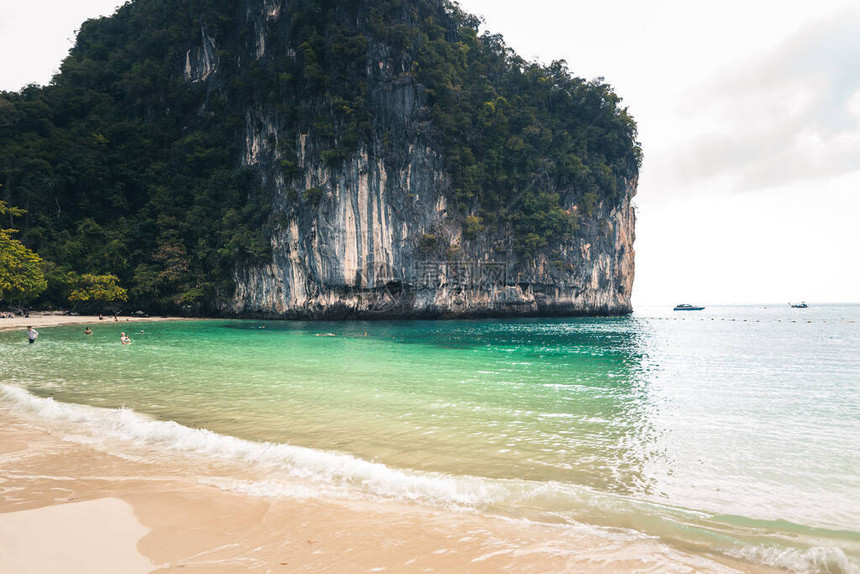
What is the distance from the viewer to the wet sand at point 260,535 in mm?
2971

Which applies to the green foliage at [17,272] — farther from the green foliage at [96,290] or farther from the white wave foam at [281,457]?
the white wave foam at [281,457]

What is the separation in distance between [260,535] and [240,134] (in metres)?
47.4

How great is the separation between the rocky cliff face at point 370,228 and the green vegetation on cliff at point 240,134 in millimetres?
785

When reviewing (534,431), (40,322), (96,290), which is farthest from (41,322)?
(534,431)

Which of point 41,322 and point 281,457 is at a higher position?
point 41,322

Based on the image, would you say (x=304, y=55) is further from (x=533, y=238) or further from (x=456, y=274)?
(x=533, y=238)

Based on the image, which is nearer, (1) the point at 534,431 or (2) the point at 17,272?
(1) the point at 534,431

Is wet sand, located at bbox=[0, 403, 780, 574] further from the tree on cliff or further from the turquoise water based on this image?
the tree on cliff

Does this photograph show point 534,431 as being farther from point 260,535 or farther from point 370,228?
point 370,228

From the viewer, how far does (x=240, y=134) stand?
42906 millimetres

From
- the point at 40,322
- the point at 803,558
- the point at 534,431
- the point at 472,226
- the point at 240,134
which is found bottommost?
the point at 534,431

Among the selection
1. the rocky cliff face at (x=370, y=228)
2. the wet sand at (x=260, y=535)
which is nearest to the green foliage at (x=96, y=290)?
the rocky cliff face at (x=370, y=228)

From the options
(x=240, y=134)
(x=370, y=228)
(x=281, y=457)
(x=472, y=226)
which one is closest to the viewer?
(x=281, y=457)

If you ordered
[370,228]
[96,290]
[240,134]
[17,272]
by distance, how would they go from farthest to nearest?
[240,134], [370,228], [96,290], [17,272]
